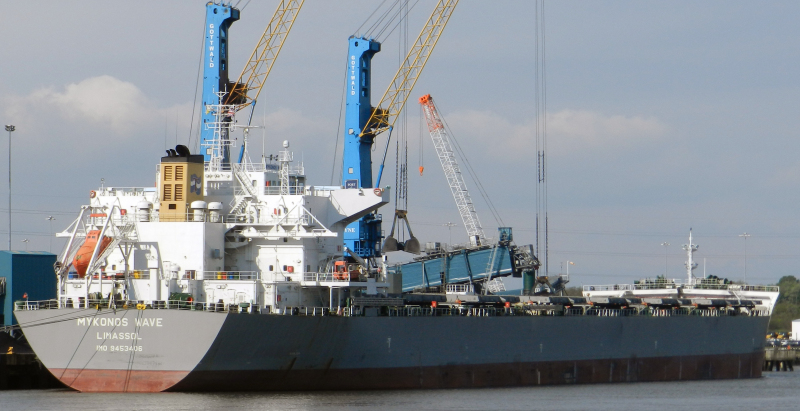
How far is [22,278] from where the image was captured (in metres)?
47.4

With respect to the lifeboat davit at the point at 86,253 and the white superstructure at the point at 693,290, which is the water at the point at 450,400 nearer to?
the lifeboat davit at the point at 86,253

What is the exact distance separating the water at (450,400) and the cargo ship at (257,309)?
37.2 inches

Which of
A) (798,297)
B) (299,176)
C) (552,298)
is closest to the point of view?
(299,176)

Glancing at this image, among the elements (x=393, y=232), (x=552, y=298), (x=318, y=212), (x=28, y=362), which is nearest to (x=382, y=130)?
(x=393, y=232)

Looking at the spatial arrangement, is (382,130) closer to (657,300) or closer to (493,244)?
(493,244)

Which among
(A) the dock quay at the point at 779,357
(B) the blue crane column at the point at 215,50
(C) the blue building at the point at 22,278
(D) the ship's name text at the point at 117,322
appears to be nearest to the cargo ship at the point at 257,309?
(D) the ship's name text at the point at 117,322

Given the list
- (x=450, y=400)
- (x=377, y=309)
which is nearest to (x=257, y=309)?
(x=377, y=309)

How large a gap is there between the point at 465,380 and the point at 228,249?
1032cm

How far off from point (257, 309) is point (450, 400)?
6878 mm

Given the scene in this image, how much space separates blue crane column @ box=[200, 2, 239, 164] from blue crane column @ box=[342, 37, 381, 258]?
635cm

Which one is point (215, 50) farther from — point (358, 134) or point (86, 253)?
point (86, 253)

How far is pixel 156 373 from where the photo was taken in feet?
116

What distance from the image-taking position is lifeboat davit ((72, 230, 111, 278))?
125ft

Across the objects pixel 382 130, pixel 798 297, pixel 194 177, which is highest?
pixel 382 130
